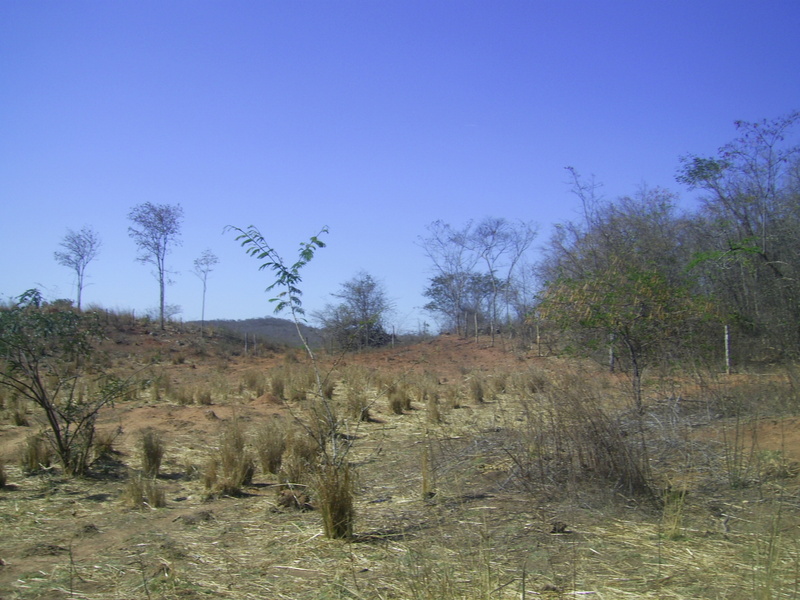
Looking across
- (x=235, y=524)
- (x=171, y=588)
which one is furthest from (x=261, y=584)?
(x=235, y=524)

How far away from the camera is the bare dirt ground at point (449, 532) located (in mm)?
3934

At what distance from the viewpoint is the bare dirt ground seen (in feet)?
12.9

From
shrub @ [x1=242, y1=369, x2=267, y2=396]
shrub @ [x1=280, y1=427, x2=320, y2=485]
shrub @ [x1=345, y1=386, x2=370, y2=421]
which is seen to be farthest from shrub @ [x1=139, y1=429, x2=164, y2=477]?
shrub @ [x1=242, y1=369, x2=267, y2=396]

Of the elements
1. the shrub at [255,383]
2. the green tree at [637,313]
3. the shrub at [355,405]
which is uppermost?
the green tree at [637,313]

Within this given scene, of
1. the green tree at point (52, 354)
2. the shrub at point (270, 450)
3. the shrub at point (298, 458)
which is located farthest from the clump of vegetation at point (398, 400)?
the green tree at point (52, 354)

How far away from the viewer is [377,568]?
4398mm

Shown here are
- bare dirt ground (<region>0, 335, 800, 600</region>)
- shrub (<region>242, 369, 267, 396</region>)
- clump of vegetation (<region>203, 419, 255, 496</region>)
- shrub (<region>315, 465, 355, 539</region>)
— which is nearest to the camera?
bare dirt ground (<region>0, 335, 800, 600</region>)

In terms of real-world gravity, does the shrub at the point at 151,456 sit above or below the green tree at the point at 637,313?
below

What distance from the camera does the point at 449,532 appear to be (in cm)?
500

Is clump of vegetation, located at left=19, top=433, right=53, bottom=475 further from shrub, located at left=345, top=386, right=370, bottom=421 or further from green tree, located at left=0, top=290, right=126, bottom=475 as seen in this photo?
shrub, located at left=345, top=386, right=370, bottom=421

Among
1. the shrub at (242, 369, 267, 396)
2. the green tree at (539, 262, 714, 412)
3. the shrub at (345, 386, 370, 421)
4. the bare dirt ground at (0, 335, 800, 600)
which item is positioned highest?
the green tree at (539, 262, 714, 412)

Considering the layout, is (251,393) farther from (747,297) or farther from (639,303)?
(747,297)

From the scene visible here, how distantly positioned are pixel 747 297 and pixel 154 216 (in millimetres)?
28698

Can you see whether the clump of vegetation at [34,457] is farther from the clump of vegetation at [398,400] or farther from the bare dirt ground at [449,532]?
the clump of vegetation at [398,400]
